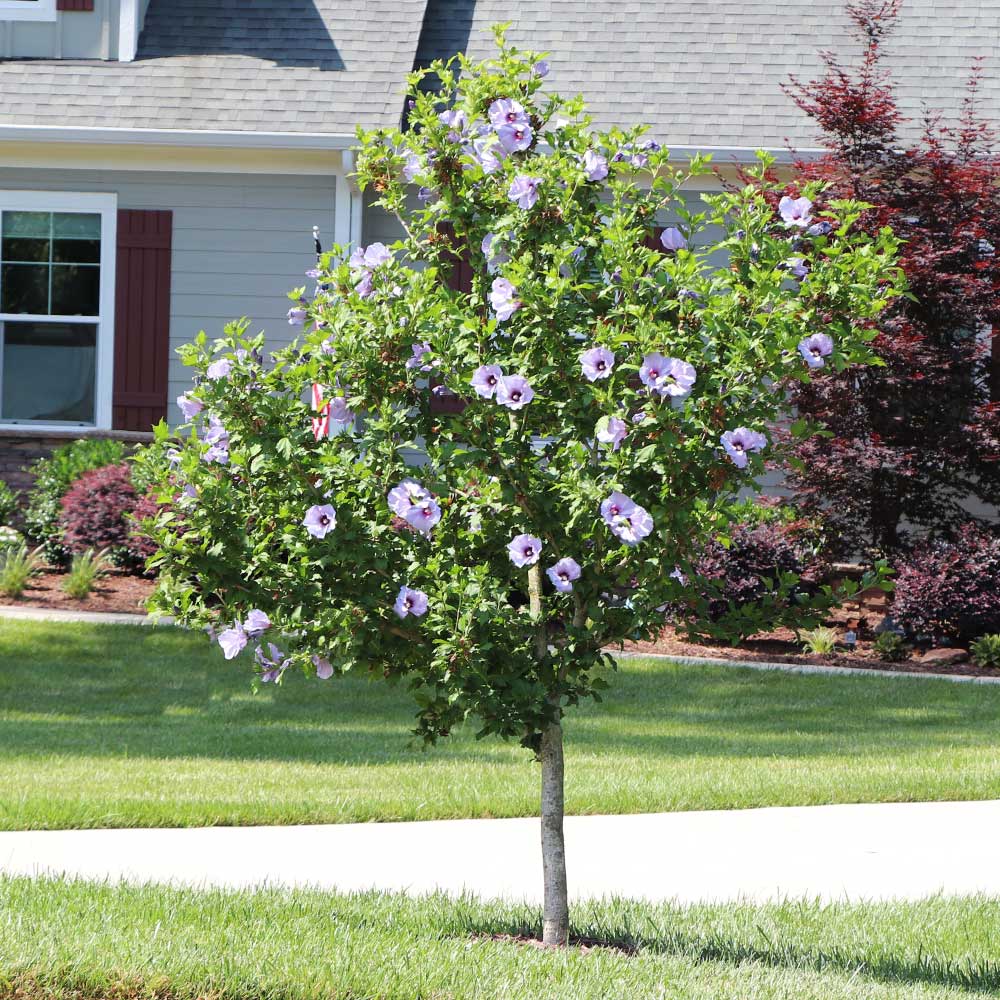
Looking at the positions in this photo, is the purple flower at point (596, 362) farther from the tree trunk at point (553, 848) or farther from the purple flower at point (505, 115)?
the tree trunk at point (553, 848)

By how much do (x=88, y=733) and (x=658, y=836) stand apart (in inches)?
135

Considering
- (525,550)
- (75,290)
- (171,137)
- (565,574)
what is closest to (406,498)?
(525,550)

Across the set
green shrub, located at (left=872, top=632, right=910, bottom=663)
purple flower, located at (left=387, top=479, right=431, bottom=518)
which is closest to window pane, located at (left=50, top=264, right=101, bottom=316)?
green shrub, located at (left=872, top=632, right=910, bottom=663)

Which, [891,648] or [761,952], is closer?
[761,952]

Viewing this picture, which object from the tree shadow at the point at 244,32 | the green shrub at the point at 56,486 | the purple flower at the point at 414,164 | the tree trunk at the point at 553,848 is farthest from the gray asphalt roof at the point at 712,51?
the tree trunk at the point at 553,848

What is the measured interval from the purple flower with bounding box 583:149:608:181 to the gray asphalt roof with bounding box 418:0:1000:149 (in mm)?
9171

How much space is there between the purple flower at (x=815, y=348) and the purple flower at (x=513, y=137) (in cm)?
96

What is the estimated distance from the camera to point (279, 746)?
25.0 feet

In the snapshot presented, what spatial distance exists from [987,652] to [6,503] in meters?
7.82

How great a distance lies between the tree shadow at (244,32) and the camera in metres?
13.5

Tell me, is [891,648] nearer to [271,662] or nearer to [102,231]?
[271,662]

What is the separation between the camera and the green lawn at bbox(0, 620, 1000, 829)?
6301 millimetres

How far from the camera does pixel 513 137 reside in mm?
4121

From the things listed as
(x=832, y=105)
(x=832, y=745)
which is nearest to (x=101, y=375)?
(x=832, y=105)
